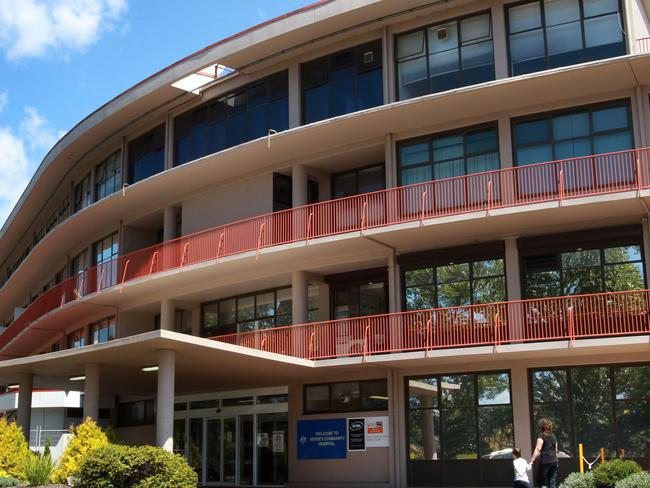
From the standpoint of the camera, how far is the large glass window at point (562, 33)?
22.4 m

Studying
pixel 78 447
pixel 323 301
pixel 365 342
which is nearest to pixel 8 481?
pixel 78 447

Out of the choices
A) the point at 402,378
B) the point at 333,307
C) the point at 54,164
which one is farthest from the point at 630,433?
the point at 54,164

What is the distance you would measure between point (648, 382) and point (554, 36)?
9.28m

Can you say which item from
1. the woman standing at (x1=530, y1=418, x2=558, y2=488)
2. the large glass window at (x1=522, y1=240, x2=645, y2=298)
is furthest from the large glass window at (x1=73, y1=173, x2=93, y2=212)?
the woman standing at (x1=530, y1=418, x2=558, y2=488)

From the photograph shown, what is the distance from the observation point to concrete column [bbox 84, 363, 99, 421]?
2380cm

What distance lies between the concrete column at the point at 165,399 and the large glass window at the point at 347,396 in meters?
6.10

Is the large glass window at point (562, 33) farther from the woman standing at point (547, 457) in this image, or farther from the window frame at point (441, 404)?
the woman standing at point (547, 457)

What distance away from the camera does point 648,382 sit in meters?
20.7

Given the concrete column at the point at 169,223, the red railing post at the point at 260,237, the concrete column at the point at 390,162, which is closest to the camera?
the concrete column at the point at 390,162

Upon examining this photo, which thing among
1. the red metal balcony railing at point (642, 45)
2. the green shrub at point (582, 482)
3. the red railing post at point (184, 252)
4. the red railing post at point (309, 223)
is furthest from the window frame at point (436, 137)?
the green shrub at point (582, 482)

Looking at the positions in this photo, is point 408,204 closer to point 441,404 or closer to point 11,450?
point 441,404

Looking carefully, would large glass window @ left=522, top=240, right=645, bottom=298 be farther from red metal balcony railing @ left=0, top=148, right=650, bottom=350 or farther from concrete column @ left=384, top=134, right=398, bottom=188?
concrete column @ left=384, top=134, right=398, bottom=188

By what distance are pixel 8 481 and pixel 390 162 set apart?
43.7 ft

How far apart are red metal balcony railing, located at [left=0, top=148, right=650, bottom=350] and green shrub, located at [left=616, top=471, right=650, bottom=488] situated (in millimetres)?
7038
